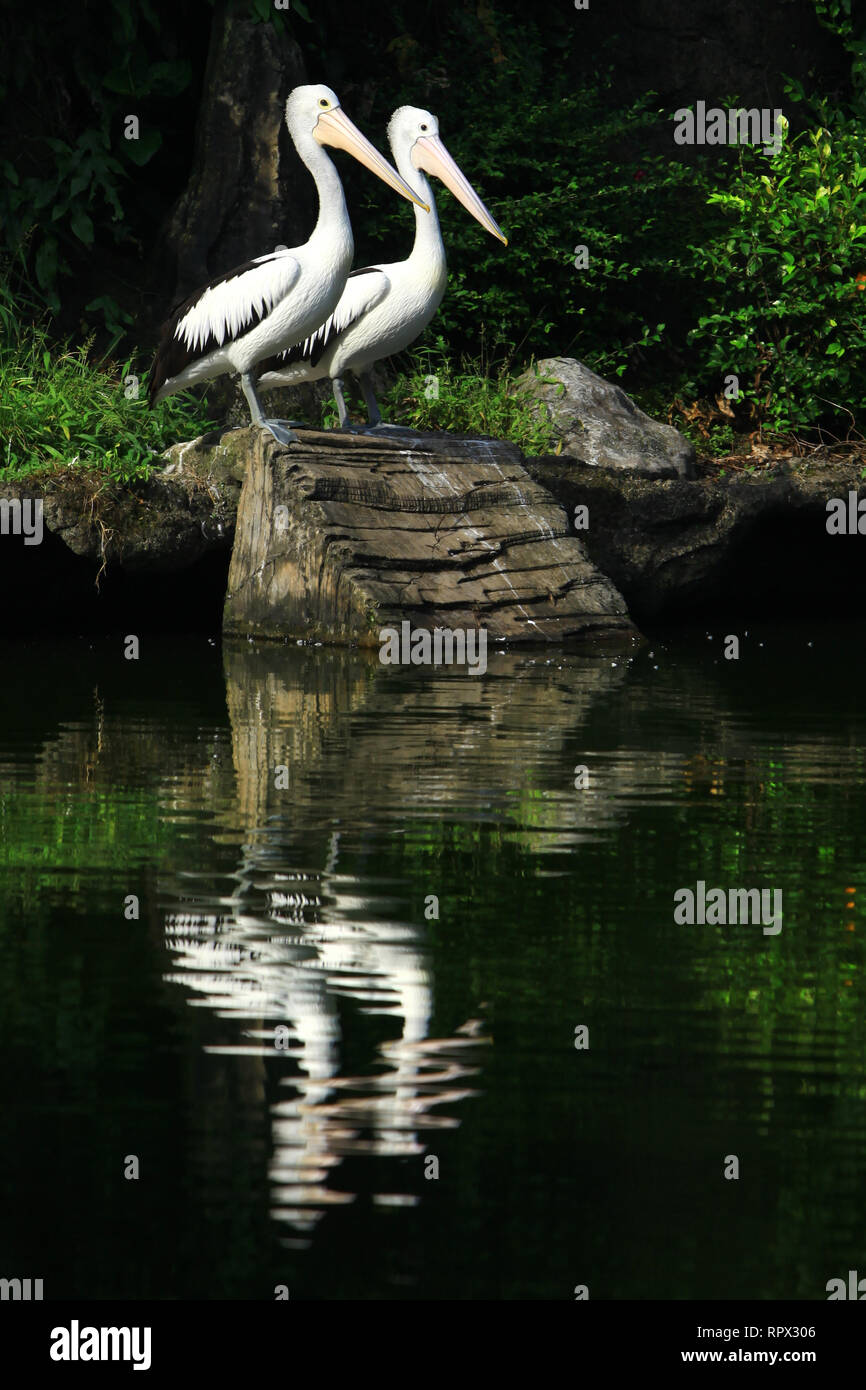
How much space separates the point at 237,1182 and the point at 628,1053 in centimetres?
93

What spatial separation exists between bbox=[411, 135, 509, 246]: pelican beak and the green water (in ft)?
21.7

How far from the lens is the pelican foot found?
37.3 feet

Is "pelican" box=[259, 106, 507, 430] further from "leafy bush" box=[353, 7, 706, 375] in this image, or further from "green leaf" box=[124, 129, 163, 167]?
"green leaf" box=[124, 129, 163, 167]

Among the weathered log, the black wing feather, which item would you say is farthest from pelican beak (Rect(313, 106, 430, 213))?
the weathered log

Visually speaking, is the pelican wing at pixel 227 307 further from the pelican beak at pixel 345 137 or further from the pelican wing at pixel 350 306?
the pelican beak at pixel 345 137

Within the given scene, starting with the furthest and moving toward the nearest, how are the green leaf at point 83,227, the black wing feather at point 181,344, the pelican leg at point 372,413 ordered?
1. the green leaf at point 83,227
2. the pelican leg at point 372,413
3. the black wing feather at point 181,344

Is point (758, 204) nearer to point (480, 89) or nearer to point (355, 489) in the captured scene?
point (480, 89)

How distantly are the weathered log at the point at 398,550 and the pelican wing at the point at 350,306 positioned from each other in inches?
35.3

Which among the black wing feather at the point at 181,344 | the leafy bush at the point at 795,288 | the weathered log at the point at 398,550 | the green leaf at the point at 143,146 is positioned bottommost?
the weathered log at the point at 398,550

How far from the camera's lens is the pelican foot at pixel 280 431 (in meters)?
11.4

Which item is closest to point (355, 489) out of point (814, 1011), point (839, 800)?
point (839, 800)

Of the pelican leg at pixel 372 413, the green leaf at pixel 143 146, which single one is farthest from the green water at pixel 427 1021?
the green leaf at pixel 143 146

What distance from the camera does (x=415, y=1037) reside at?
3768mm

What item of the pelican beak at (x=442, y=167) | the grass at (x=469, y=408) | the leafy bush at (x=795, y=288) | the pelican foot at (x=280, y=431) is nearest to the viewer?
the pelican foot at (x=280, y=431)
